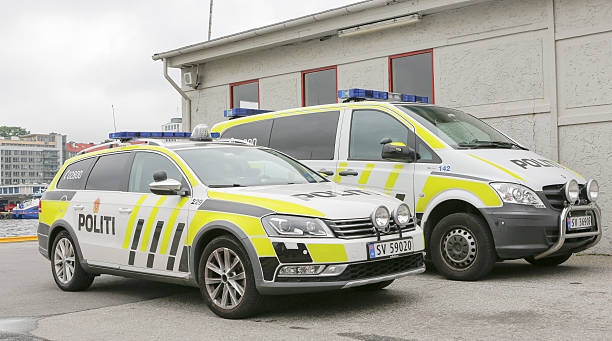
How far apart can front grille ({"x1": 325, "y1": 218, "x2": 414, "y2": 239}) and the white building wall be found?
586 centimetres

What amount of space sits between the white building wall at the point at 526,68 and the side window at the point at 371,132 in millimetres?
3650

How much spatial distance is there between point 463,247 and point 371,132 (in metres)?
1.82

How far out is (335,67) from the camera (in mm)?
13930

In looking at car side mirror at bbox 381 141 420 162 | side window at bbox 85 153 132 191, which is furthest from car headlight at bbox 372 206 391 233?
side window at bbox 85 153 132 191

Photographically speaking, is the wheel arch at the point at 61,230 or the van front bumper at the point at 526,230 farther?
the wheel arch at the point at 61,230

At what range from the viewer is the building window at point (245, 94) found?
15711 millimetres

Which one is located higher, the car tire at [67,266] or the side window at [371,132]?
the side window at [371,132]

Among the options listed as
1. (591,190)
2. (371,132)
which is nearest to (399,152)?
(371,132)

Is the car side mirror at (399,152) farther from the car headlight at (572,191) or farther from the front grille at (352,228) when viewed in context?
the front grille at (352,228)

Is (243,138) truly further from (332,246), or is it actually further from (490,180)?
(332,246)

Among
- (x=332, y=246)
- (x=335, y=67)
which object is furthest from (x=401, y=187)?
(x=335, y=67)

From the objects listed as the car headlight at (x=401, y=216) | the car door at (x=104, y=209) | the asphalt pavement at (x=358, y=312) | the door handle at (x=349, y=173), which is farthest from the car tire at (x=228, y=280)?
the door handle at (x=349, y=173)

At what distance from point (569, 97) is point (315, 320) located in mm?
6678

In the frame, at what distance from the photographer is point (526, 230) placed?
6.98 metres
